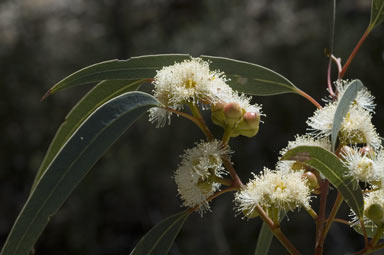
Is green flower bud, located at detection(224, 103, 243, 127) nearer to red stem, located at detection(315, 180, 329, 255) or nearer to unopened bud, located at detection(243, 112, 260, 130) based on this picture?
unopened bud, located at detection(243, 112, 260, 130)

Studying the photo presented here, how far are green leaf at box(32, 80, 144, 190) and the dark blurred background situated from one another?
2209mm

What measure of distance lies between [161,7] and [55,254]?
248 centimetres

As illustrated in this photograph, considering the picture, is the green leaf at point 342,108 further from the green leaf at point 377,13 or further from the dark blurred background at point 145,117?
the dark blurred background at point 145,117

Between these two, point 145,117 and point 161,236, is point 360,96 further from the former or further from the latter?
point 145,117

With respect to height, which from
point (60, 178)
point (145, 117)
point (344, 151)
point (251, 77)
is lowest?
point (344, 151)

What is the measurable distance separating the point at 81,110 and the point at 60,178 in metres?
0.23

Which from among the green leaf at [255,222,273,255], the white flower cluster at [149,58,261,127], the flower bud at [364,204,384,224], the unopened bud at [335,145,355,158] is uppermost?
the white flower cluster at [149,58,261,127]

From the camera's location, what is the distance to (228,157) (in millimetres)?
673

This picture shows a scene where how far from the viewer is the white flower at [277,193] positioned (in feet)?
2.17

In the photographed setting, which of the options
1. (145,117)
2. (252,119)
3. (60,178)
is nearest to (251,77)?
(252,119)

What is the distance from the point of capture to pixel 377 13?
88 centimetres

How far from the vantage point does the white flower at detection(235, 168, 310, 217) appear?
2.17 feet

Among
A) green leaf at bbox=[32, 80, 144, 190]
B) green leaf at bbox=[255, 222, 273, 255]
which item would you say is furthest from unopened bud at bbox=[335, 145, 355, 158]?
green leaf at bbox=[32, 80, 144, 190]

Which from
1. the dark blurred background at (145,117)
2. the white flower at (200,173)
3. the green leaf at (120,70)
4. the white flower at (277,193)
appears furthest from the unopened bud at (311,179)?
the dark blurred background at (145,117)
